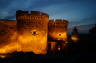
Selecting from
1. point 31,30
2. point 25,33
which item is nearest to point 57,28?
point 31,30

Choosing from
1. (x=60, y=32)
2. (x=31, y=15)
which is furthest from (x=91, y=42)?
(x=31, y=15)

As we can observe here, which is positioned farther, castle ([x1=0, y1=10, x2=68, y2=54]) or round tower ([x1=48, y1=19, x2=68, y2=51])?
round tower ([x1=48, y1=19, x2=68, y2=51])

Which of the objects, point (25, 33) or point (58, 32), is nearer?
point (25, 33)

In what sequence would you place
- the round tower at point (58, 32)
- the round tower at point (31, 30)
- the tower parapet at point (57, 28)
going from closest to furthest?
the round tower at point (31, 30)
the round tower at point (58, 32)
the tower parapet at point (57, 28)

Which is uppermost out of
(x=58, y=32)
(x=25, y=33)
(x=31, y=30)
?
(x=31, y=30)

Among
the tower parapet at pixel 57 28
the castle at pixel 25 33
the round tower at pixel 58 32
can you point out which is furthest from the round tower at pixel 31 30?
the tower parapet at pixel 57 28

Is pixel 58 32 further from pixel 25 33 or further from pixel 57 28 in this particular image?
pixel 25 33

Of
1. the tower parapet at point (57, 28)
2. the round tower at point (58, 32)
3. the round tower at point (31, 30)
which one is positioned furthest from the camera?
the tower parapet at point (57, 28)

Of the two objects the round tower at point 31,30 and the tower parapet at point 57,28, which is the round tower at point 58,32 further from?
the round tower at point 31,30

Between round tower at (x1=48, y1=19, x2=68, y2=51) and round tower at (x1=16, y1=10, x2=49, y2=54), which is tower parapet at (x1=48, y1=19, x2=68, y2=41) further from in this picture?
round tower at (x1=16, y1=10, x2=49, y2=54)

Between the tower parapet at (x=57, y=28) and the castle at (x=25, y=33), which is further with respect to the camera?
the tower parapet at (x=57, y=28)

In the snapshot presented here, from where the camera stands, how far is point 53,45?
69.3 feet

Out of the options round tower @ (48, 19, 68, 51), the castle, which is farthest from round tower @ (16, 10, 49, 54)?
round tower @ (48, 19, 68, 51)

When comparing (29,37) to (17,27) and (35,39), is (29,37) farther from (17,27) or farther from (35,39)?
(17,27)
